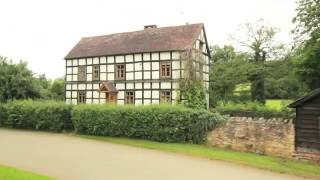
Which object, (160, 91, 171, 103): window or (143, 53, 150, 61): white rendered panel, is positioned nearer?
(160, 91, 171, 103): window

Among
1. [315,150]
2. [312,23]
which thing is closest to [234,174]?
[315,150]

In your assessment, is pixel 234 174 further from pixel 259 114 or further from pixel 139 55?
pixel 139 55

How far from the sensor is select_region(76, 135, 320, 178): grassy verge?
17.8m

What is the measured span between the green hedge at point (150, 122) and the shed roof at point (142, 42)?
11.5 meters

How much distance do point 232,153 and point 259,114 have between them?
13.8 metres

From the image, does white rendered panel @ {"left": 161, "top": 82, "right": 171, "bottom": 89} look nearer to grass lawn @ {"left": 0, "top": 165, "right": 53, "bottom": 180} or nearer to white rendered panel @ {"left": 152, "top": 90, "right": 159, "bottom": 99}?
white rendered panel @ {"left": 152, "top": 90, "right": 159, "bottom": 99}

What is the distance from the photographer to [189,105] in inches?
1055

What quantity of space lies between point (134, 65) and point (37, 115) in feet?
36.9

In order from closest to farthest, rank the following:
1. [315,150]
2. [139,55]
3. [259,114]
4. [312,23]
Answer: [315,150]
[312,23]
[259,114]
[139,55]

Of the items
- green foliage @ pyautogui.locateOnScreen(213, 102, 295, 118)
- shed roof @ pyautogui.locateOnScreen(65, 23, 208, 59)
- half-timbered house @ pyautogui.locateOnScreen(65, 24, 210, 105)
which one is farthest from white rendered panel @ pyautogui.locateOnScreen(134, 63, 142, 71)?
green foliage @ pyautogui.locateOnScreen(213, 102, 295, 118)

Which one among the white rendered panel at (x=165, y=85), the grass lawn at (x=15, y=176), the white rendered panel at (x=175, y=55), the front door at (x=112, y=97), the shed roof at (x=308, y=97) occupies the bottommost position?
the grass lawn at (x=15, y=176)

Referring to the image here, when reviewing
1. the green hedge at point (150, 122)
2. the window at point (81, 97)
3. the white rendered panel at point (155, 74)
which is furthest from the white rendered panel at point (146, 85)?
the green hedge at point (150, 122)

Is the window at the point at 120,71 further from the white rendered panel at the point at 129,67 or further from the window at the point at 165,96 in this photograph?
the window at the point at 165,96

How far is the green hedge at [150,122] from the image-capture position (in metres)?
23.7
